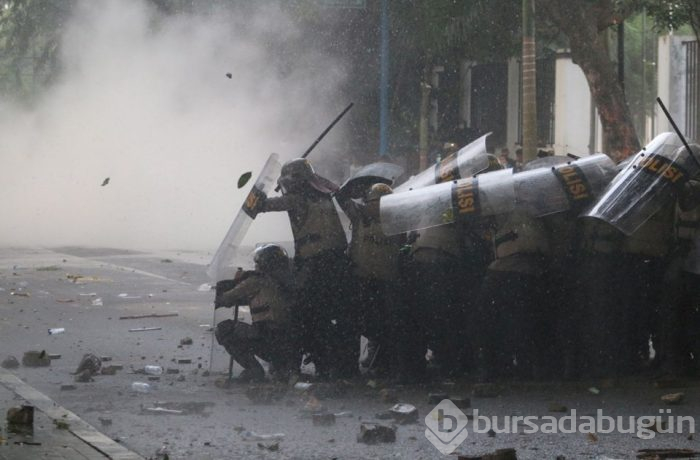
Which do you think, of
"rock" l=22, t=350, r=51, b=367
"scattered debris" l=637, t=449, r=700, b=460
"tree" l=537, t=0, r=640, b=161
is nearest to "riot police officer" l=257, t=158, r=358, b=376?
"rock" l=22, t=350, r=51, b=367

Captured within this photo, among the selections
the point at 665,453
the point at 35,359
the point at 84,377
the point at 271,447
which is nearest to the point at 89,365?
the point at 84,377

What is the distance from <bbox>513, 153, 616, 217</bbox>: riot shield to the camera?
7.88 metres

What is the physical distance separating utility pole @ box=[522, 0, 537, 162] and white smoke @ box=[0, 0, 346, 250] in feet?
36.4

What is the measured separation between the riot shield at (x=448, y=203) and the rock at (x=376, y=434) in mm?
1701

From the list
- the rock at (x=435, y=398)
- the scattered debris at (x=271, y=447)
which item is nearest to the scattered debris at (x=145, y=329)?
the rock at (x=435, y=398)

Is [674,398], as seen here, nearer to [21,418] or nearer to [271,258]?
[271,258]

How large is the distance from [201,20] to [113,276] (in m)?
14.1

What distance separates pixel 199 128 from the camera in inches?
1214

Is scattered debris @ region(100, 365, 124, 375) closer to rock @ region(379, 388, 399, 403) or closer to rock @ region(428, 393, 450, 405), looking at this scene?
rock @ region(379, 388, 399, 403)

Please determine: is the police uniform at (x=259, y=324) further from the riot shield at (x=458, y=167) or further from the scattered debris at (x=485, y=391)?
the scattered debris at (x=485, y=391)

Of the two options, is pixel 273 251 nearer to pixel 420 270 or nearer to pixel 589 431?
pixel 420 270

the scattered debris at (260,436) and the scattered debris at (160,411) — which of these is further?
the scattered debris at (160,411)

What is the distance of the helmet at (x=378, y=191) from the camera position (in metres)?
8.34

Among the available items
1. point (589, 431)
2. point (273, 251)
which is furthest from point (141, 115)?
point (589, 431)
